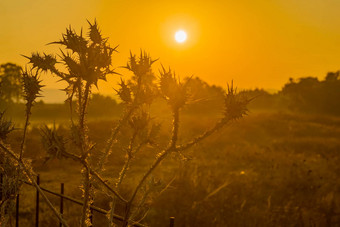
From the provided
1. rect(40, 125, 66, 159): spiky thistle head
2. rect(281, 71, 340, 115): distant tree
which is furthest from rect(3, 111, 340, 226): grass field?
rect(281, 71, 340, 115): distant tree

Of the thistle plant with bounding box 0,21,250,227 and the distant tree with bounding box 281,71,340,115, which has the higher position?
the distant tree with bounding box 281,71,340,115

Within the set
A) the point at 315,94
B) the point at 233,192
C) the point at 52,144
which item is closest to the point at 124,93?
the point at 52,144

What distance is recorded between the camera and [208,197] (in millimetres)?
8477

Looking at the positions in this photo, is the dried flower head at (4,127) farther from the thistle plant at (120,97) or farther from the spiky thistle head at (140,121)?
the spiky thistle head at (140,121)

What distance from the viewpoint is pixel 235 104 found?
3.58ft

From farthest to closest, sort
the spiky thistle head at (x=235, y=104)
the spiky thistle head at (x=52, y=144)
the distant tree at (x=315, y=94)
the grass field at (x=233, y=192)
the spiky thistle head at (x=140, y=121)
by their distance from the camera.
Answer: the distant tree at (x=315, y=94), the grass field at (x=233, y=192), the spiky thistle head at (x=140, y=121), the spiky thistle head at (x=235, y=104), the spiky thistle head at (x=52, y=144)

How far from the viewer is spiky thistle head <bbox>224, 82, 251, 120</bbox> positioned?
1.09 m

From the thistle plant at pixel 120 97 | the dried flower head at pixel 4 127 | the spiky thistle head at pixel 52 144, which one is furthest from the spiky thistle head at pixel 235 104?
the dried flower head at pixel 4 127

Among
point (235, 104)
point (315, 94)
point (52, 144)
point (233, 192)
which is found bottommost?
point (233, 192)

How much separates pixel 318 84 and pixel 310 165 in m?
61.4

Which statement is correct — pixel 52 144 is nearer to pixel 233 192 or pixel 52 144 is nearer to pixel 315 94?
pixel 233 192

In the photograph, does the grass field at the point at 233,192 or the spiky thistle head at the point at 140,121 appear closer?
the spiky thistle head at the point at 140,121

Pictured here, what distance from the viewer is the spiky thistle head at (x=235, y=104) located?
1086mm

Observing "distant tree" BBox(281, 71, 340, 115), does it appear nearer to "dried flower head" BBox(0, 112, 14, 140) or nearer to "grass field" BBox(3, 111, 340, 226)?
"grass field" BBox(3, 111, 340, 226)
